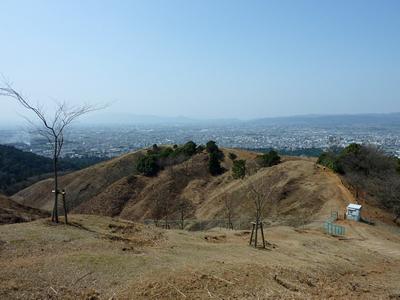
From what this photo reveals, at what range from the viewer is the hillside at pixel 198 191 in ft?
114

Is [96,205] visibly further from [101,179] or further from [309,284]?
[309,284]

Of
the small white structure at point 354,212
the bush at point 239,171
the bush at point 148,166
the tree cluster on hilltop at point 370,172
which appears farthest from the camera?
the bush at point 148,166

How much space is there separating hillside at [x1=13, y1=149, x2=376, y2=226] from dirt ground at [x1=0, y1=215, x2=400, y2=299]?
11.7m

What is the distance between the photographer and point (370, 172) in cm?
3850

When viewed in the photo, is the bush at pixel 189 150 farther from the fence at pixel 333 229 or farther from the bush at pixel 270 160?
the fence at pixel 333 229

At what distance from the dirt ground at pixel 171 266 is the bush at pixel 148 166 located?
3290 cm

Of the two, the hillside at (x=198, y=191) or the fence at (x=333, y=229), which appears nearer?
the fence at (x=333, y=229)

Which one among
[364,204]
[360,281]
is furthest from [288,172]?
[360,281]

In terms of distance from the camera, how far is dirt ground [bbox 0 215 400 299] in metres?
10.5

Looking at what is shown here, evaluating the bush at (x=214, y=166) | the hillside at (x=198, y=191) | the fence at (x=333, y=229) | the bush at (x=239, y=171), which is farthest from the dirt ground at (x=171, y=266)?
the bush at (x=214, y=166)

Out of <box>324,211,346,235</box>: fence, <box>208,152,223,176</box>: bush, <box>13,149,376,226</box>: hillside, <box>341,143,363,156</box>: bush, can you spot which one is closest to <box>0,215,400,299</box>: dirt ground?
<box>324,211,346,235</box>: fence

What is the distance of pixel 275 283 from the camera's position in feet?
39.7

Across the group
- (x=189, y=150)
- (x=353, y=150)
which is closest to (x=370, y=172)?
(x=353, y=150)

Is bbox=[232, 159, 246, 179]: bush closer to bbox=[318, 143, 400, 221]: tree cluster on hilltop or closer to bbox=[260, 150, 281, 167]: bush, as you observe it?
bbox=[260, 150, 281, 167]: bush
